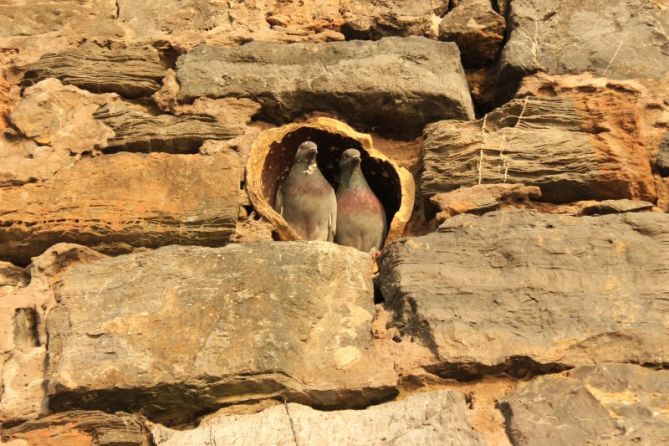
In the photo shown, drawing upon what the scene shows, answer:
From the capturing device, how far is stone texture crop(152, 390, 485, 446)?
2389 mm

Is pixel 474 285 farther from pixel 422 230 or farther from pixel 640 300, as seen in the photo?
pixel 422 230

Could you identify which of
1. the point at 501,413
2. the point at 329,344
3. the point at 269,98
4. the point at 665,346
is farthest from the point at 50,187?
the point at 665,346

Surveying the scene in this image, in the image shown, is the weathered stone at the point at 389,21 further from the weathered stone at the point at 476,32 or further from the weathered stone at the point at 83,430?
the weathered stone at the point at 83,430

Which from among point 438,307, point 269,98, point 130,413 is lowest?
point 130,413

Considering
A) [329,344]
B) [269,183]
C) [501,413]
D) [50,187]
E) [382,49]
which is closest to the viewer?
[501,413]

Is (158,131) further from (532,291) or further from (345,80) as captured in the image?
(532,291)

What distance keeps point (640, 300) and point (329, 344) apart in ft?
2.60

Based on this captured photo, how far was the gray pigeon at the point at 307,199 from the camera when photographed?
3998 mm

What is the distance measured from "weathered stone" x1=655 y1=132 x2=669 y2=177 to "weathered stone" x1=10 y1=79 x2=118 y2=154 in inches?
67.4

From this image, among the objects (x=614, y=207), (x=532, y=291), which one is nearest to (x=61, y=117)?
(x=532, y=291)

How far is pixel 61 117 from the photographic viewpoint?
11.3 ft

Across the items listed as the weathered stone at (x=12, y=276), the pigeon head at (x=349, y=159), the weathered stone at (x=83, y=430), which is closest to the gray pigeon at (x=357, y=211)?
the pigeon head at (x=349, y=159)

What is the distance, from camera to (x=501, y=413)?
2.49m

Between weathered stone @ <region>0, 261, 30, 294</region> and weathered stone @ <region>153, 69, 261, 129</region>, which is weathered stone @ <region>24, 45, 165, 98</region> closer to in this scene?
weathered stone @ <region>153, 69, 261, 129</region>
